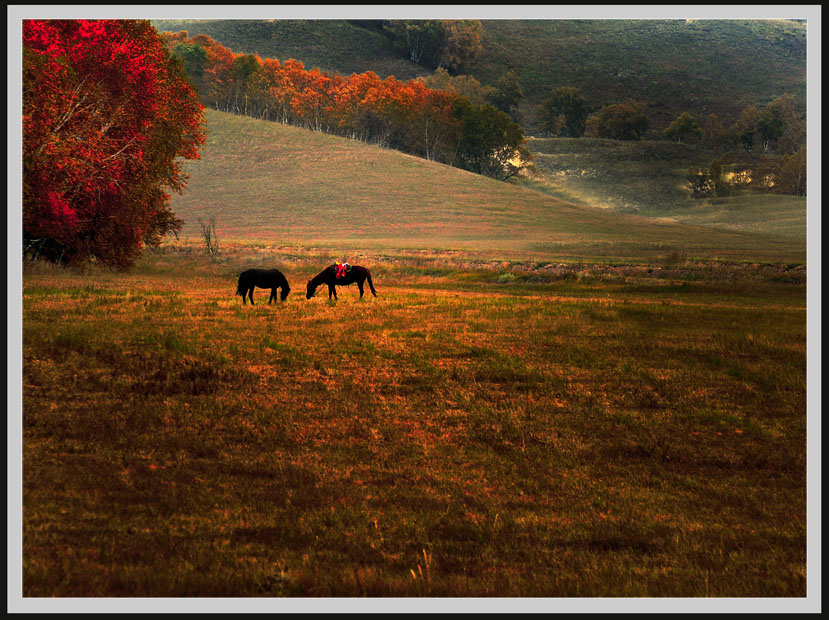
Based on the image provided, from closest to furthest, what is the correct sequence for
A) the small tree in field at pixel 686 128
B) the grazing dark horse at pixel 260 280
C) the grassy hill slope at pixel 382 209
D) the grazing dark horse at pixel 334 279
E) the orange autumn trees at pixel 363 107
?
the grazing dark horse at pixel 260 280, the grazing dark horse at pixel 334 279, the grassy hill slope at pixel 382 209, the orange autumn trees at pixel 363 107, the small tree in field at pixel 686 128

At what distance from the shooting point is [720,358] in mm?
18281

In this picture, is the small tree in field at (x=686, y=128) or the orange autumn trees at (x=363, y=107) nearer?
the orange autumn trees at (x=363, y=107)

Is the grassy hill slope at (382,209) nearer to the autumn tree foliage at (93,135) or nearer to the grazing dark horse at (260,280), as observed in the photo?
the autumn tree foliage at (93,135)

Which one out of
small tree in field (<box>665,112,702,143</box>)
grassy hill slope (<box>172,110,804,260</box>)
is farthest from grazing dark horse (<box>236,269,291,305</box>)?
small tree in field (<box>665,112,702,143</box>)

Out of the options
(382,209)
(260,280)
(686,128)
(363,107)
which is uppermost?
(686,128)

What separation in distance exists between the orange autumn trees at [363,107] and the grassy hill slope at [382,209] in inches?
511

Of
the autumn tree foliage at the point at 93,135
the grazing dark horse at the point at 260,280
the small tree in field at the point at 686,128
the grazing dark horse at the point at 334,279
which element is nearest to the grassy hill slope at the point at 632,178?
the small tree in field at the point at 686,128

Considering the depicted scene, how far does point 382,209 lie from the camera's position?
315ft

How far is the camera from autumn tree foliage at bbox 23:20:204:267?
74.2ft

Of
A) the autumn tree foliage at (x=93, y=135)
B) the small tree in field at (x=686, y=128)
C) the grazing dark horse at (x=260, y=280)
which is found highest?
the small tree in field at (x=686, y=128)

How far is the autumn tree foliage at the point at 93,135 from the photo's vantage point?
2262 centimetres

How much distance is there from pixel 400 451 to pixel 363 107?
139 meters

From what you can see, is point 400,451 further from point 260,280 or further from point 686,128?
point 686,128

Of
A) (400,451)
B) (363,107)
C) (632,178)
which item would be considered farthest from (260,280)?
(632,178)
